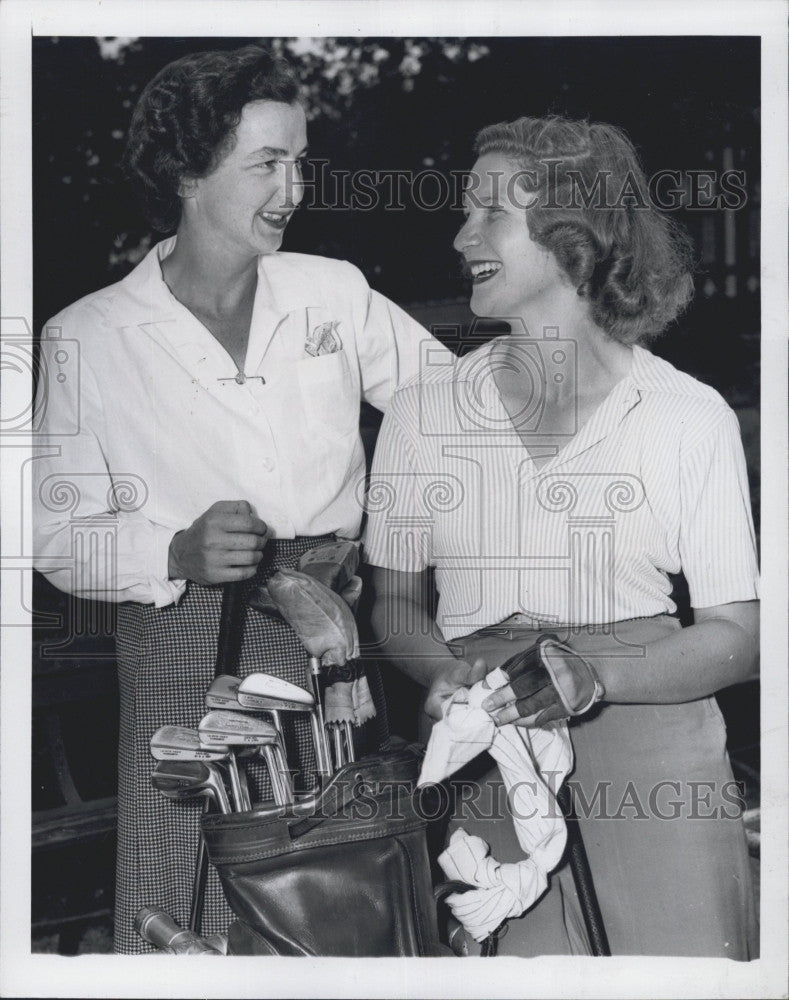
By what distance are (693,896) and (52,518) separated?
1.76 m

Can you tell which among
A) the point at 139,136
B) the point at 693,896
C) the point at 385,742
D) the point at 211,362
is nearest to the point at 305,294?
the point at 211,362

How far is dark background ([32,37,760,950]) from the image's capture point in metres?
2.96

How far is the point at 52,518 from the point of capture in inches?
115

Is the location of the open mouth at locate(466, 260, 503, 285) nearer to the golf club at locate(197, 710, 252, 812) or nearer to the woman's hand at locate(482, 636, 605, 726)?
the woman's hand at locate(482, 636, 605, 726)

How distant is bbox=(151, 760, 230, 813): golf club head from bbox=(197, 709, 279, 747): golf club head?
0.20 feet

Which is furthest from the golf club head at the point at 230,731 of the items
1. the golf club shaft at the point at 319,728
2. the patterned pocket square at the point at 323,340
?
the patterned pocket square at the point at 323,340

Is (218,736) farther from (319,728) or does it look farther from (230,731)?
(319,728)

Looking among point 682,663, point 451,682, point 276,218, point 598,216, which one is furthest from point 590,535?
point 276,218

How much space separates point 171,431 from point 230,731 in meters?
0.73

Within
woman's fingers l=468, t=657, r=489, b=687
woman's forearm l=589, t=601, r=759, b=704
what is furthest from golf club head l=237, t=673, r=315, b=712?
woman's forearm l=589, t=601, r=759, b=704

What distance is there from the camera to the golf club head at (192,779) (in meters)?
2.67

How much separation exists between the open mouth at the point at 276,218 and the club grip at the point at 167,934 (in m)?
1.65

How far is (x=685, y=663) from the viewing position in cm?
277
